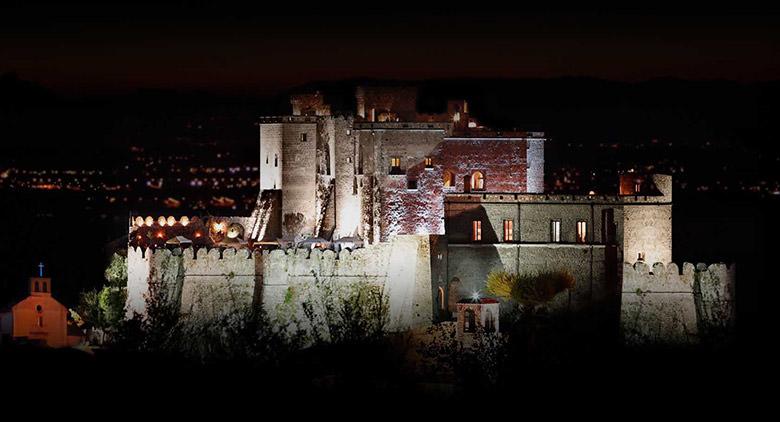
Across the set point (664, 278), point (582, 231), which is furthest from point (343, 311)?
point (664, 278)

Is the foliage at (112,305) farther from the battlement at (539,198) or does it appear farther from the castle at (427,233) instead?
the battlement at (539,198)

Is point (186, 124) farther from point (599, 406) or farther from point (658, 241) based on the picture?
point (599, 406)

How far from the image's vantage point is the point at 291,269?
2163 inches

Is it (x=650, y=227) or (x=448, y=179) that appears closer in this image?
(x=650, y=227)

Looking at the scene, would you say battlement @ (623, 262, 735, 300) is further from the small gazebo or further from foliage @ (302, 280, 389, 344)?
foliage @ (302, 280, 389, 344)

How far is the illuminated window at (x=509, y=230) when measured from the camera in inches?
2231

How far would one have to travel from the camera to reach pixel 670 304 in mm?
55406

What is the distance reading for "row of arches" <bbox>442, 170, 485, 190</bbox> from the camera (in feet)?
194

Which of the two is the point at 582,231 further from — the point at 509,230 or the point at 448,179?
the point at 448,179

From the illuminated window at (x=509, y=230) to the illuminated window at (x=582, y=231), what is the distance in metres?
2.36

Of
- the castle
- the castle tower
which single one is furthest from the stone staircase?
the castle tower

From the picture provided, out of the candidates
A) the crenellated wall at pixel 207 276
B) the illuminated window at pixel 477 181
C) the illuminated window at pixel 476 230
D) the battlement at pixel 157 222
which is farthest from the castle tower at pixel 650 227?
the battlement at pixel 157 222

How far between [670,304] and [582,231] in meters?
4.14

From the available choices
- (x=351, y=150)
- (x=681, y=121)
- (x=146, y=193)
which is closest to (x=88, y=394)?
(x=351, y=150)
